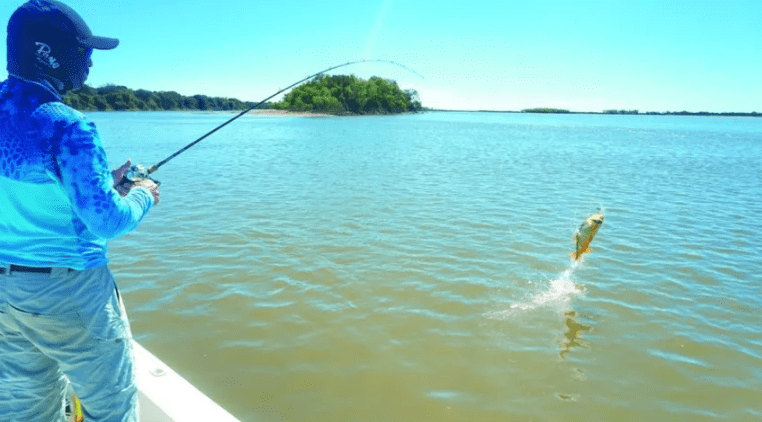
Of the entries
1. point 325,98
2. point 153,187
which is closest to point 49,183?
point 153,187

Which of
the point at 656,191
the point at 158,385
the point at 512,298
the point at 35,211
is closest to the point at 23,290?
the point at 35,211

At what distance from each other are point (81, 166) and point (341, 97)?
5947 inches

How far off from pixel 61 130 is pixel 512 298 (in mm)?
7283

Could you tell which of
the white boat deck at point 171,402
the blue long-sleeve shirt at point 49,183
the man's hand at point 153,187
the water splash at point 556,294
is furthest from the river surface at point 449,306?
the blue long-sleeve shirt at point 49,183

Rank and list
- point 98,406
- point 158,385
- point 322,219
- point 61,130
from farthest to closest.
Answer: point 322,219
point 158,385
point 98,406
point 61,130

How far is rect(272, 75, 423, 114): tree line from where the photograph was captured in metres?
142

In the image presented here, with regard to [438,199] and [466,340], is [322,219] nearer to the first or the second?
[438,199]

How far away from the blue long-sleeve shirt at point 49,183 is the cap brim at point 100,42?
0.30m

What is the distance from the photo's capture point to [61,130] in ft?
7.43

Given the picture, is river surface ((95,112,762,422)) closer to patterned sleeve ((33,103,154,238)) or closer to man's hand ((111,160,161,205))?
man's hand ((111,160,161,205))

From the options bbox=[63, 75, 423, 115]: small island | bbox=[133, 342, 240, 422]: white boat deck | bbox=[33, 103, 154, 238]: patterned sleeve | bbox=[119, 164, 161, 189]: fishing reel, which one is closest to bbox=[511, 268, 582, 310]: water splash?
bbox=[133, 342, 240, 422]: white boat deck

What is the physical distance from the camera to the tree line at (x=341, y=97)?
467 feet

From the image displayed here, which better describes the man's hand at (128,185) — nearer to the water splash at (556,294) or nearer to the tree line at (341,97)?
the water splash at (556,294)

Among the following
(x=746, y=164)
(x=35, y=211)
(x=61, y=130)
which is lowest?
(x=746, y=164)
